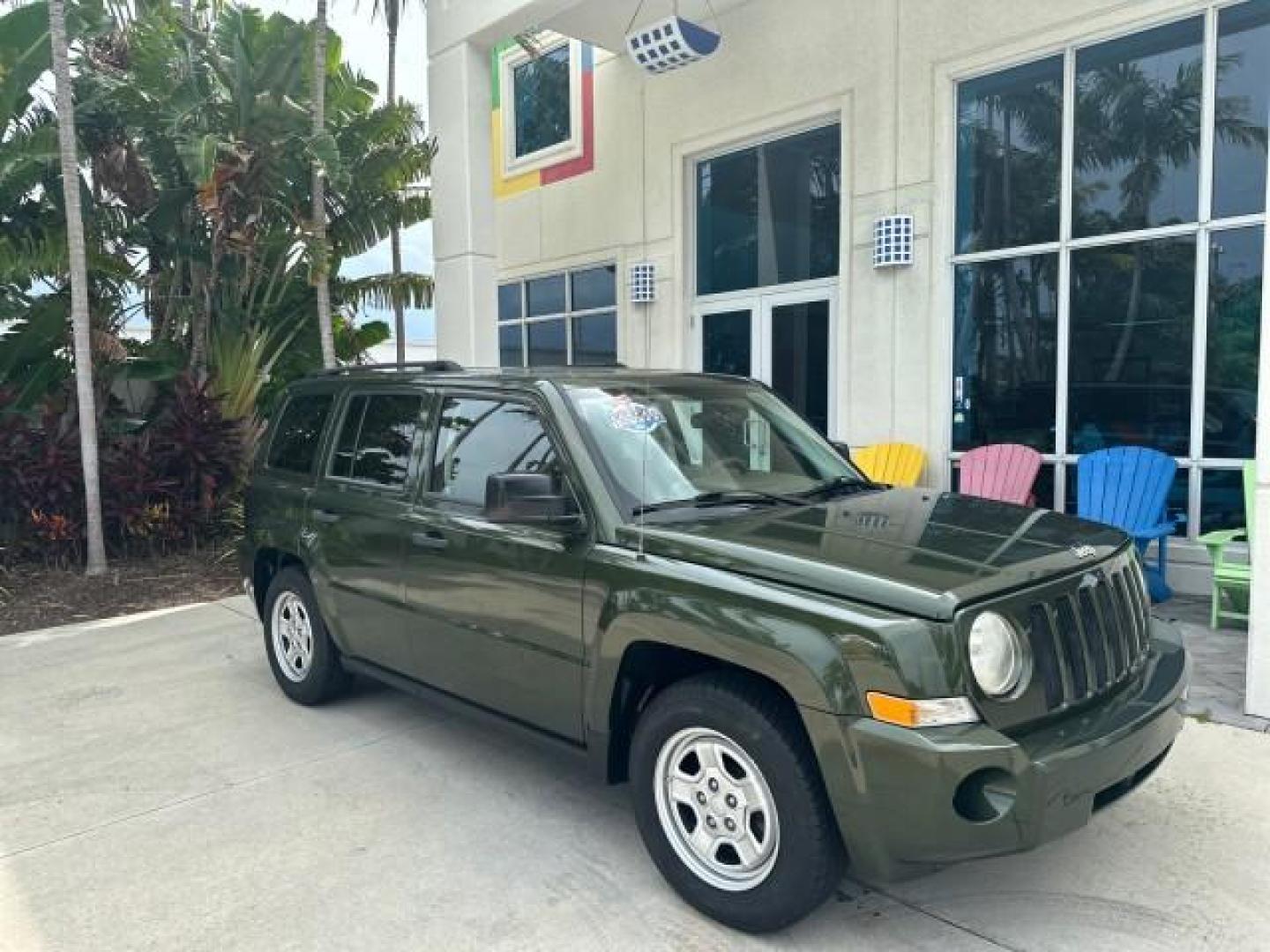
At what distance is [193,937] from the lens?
3059mm

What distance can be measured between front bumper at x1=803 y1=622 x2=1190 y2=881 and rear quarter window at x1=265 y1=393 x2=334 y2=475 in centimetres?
343

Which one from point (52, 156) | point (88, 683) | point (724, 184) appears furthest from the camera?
point (724, 184)

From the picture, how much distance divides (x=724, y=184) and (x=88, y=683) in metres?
7.74

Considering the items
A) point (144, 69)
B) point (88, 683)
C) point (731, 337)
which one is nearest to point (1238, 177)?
point (731, 337)

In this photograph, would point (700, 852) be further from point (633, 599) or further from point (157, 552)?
point (157, 552)

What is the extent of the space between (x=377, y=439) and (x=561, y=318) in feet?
26.3

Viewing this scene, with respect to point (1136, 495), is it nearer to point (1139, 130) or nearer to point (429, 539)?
point (1139, 130)

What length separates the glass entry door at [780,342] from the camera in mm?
9523

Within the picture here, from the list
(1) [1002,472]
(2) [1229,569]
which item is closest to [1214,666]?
(2) [1229,569]

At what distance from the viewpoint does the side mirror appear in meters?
3.34

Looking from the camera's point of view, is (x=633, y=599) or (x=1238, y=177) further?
(x=1238, y=177)

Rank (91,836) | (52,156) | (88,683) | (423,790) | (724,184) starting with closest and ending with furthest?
(91,836) → (423,790) → (88,683) → (52,156) → (724,184)

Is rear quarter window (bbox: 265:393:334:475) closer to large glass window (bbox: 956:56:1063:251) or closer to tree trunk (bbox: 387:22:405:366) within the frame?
large glass window (bbox: 956:56:1063:251)

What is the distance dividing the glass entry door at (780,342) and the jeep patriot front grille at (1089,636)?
6050 millimetres
